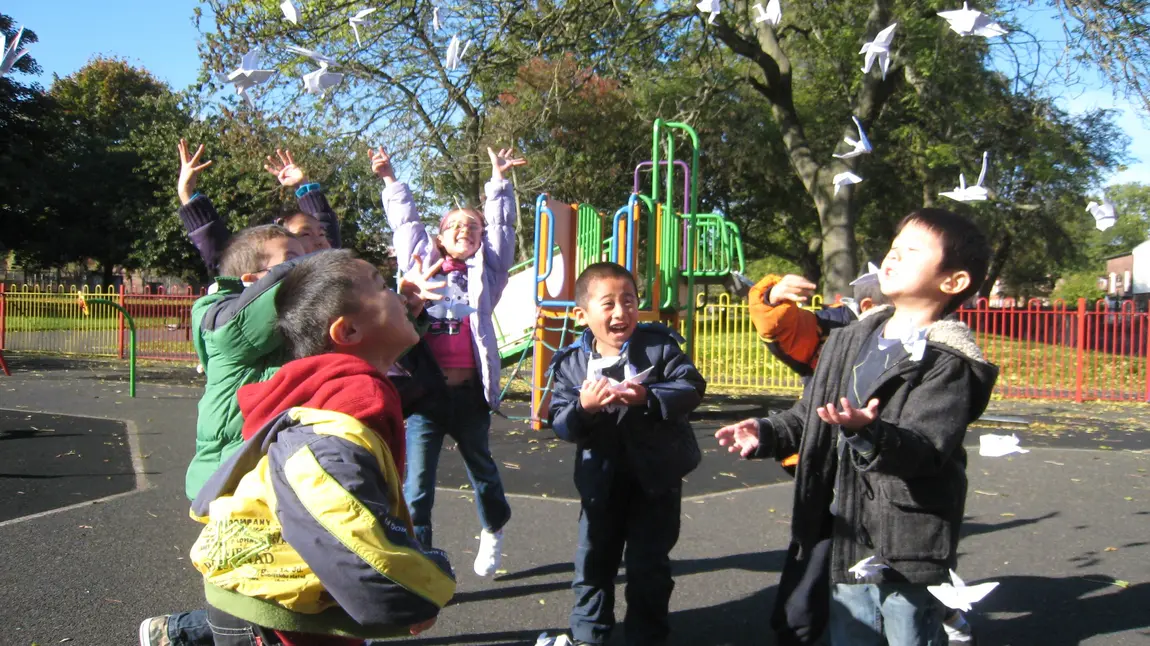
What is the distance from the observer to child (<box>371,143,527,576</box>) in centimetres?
408

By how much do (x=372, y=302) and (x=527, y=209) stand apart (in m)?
26.1

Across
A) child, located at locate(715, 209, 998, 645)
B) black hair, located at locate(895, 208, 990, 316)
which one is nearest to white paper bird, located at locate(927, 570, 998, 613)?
child, located at locate(715, 209, 998, 645)

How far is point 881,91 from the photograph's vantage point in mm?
17641

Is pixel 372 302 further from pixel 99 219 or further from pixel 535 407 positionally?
pixel 99 219

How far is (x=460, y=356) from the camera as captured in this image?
441cm

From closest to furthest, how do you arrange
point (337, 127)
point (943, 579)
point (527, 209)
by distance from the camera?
point (943, 579)
point (337, 127)
point (527, 209)

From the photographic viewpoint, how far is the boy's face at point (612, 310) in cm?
345

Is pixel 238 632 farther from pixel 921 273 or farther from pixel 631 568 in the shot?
pixel 921 273

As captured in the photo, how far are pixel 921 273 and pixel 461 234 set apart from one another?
96.1 inches

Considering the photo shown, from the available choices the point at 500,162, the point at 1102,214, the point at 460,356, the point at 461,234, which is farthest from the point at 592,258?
the point at 1102,214

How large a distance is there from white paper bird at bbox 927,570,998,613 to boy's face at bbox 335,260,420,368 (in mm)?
1559

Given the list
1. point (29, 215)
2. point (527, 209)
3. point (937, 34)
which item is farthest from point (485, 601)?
point (29, 215)

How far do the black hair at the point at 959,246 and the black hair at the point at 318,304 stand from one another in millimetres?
1593

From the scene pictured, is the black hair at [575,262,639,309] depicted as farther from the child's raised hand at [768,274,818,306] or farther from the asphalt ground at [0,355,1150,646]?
the asphalt ground at [0,355,1150,646]
